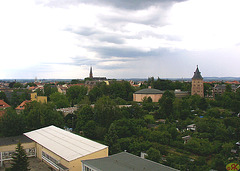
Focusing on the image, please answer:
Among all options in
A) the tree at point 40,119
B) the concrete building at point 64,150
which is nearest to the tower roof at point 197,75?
Answer: the tree at point 40,119

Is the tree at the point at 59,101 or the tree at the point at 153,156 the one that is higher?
the tree at the point at 59,101

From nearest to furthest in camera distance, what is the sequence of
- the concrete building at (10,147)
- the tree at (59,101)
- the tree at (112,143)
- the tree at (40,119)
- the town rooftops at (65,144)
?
the town rooftops at (65,144) < the concrete building at (10,147) < the tree at (112,143) < the tree at (40,119) < the tree at (59,101)

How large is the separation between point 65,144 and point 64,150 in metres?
1.24

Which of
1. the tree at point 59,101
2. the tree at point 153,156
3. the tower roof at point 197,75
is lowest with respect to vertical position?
the tree at point 153,156

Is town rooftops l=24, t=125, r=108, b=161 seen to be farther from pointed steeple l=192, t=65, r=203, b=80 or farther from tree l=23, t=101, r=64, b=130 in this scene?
pointed steeple l=192, t=65, r=203, b=80

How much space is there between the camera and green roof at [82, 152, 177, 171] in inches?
Result: 449

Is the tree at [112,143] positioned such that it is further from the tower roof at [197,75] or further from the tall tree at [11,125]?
Result: the tower roof at [197,75]

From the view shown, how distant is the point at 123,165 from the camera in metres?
12.0

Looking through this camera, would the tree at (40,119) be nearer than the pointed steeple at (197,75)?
Yes

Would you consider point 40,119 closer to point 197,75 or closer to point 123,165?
point 123,165

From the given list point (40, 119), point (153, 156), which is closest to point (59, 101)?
point (40, 119)

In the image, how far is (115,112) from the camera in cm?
2764

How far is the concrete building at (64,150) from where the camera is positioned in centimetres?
1378

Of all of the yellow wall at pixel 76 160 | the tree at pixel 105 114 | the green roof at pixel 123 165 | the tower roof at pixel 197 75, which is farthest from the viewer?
the tower roof at pixel 197 75
